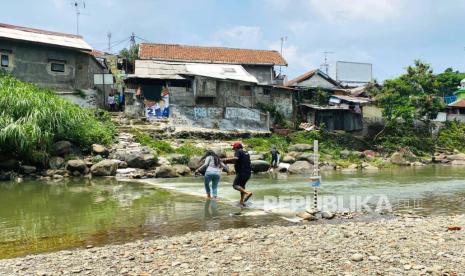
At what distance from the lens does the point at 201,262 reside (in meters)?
7.10

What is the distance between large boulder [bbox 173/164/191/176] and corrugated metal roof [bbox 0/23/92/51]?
16.8 m

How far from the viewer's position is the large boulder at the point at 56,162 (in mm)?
23375

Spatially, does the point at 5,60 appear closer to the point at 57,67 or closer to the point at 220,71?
the point at 57,67

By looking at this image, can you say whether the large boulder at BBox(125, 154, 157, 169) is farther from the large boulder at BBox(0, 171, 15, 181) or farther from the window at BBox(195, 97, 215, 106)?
the window at BBox(195, 97, 215, 106)

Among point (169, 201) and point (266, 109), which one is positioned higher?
point (266, 109)

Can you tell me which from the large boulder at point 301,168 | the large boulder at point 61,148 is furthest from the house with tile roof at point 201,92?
the large boulder at point 61,148

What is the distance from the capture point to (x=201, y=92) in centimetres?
3819

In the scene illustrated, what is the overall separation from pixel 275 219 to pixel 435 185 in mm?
12140

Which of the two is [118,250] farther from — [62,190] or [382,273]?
[62,190]

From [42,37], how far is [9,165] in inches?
656

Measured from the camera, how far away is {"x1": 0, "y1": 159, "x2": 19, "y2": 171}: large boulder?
22.3 m

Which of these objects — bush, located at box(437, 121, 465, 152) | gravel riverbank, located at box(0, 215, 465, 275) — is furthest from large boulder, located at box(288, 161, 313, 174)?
bush, located at box(437, 121, 465, 152)

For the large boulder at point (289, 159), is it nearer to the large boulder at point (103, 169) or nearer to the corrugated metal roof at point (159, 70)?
the large boulder at point (103, 169)

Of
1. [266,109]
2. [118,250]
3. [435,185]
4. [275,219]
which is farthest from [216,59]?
[118,250]
